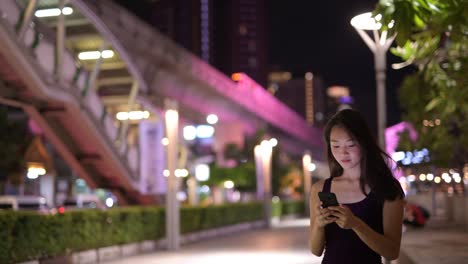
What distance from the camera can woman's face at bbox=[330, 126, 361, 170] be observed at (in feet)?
11.4

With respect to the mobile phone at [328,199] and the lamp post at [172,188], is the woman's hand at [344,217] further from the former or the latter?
the lamp post at [172,188]

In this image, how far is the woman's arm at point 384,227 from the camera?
3203mm

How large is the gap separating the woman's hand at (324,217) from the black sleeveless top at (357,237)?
0.11 meters

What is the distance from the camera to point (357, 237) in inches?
132

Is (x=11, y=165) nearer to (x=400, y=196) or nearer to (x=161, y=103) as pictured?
(x=161, y=103)

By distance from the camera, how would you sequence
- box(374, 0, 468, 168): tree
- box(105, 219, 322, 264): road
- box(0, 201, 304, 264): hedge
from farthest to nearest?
box(105, 219, 322, 264): road < box(0, 201, 304, 264): hedge < box(374, 0, 468, 168): tree

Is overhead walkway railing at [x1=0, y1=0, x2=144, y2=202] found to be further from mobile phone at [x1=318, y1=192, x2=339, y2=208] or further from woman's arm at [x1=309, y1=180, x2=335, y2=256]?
mobile phone at [x1=318, y1=192, x2=339, y2=208]

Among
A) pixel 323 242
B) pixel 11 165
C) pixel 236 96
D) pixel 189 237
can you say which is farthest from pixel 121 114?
pixel 323 242

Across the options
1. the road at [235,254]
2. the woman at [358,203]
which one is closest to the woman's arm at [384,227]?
the woman at [358,203]

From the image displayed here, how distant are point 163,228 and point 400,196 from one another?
22.0 metres

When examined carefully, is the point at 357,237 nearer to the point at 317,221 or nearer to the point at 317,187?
the point at 317,221

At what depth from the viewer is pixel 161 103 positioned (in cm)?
4425

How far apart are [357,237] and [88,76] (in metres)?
22.4

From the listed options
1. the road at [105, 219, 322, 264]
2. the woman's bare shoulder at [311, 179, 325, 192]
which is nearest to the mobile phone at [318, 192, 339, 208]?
the woman's bare shoulder at [311, 179, 325, 192]
